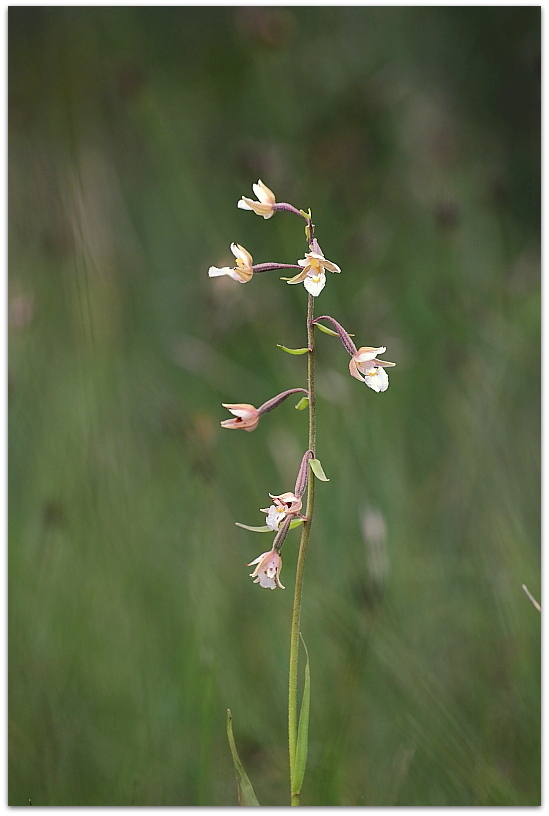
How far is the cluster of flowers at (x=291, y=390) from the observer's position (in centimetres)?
98

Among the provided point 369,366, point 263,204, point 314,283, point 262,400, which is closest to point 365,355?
point 369,366

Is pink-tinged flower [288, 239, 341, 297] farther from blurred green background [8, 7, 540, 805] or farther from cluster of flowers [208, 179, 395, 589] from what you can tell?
blurred green background [8, 7, 540, 805]

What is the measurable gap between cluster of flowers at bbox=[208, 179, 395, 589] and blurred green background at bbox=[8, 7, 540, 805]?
14.6 inches

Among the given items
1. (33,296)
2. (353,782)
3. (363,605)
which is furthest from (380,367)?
(33,296)

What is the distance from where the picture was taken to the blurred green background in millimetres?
1557

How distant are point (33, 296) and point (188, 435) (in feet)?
3.32

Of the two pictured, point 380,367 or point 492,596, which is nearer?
point 380,367

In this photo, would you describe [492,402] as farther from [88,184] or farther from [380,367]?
[88,184]

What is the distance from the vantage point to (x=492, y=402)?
2.21m

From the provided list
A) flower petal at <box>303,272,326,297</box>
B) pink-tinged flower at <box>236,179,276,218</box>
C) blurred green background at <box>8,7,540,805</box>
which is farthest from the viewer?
blurred green background at <box>8,7,540,805</box>

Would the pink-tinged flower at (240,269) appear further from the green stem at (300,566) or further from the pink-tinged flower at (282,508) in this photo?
the pink-tinged flower at (282,508)

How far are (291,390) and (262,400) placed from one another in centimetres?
149

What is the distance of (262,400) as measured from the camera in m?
2.50

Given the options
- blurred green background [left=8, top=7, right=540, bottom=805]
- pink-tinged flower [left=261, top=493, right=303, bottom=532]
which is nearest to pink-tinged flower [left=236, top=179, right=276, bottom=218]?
pink-tinged flower [left=261, top=493, right=303, bottom=532]
